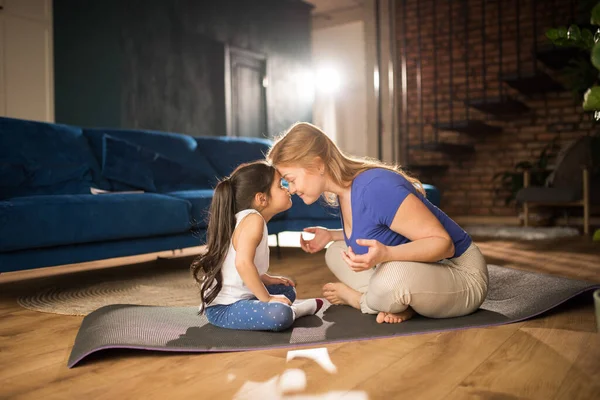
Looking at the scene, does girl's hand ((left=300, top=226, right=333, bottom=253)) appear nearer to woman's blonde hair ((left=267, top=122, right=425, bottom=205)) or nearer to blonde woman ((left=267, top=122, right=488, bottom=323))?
blonde woman ((left=267, top=122, right=488, bottom=323))

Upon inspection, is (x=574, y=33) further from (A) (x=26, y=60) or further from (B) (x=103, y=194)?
(A) (x=26, y=60)

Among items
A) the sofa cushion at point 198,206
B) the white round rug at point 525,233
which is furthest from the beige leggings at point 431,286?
the white round rug at point 525,233

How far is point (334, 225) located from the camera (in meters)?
3.32

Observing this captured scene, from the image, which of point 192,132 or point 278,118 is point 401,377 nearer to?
point 192,132

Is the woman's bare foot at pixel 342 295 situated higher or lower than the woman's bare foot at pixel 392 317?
higher

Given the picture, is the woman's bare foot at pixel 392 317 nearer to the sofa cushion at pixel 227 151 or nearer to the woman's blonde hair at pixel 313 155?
the woman's blonde hair at pixel 313 155

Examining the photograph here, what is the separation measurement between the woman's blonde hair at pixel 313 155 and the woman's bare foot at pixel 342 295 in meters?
0.38

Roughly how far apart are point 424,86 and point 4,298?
18.0 ft

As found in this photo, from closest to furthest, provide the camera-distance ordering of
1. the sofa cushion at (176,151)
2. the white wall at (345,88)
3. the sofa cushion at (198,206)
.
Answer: the sofa cushion at (198,206) → the sofa cushion at (176,151) → the white wall at (345,88)

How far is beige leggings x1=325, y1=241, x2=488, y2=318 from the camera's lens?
60.0 inches

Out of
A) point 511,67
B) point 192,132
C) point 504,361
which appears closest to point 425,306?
point 504,361

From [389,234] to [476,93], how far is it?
515 cm

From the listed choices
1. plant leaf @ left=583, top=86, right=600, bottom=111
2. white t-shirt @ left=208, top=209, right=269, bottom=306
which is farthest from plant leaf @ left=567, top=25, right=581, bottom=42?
white t-shirt @ left=208, top=209, right=269, bottom=306

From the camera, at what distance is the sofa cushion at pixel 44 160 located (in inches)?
102
